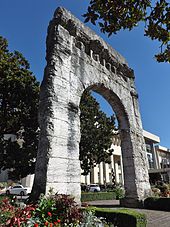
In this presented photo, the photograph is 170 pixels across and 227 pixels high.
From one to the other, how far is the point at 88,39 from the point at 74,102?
3550 millimetres

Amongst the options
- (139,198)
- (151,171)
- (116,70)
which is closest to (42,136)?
(139,198)

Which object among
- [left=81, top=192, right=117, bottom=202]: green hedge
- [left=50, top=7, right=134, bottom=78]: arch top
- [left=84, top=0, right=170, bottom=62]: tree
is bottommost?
[left=81, top=192, right=117, bottom=202]: green hedge

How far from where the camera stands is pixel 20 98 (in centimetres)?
1235

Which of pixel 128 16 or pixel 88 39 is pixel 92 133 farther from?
pixel 128 16

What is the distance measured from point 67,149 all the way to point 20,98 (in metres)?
7.32

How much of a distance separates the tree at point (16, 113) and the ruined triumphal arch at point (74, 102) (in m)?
5.00

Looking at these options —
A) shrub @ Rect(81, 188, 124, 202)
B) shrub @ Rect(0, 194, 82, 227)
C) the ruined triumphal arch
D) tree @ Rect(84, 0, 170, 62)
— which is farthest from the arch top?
shrub @ Rect(81, 188, 124, 202)

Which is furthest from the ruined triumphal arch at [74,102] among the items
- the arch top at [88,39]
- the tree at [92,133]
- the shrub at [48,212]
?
the tree at [92,133]

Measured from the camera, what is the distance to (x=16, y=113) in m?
12.2

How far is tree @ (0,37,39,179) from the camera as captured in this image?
38.3 feet

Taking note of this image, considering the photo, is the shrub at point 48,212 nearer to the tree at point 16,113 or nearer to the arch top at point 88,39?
the arch top at point 88,39

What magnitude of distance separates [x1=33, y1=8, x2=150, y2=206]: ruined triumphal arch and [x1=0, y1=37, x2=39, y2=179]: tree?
5.00 m

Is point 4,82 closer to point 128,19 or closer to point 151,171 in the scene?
point 128,19

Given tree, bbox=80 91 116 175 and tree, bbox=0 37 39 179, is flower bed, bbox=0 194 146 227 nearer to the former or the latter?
tree, bbox=0 37 39 179
